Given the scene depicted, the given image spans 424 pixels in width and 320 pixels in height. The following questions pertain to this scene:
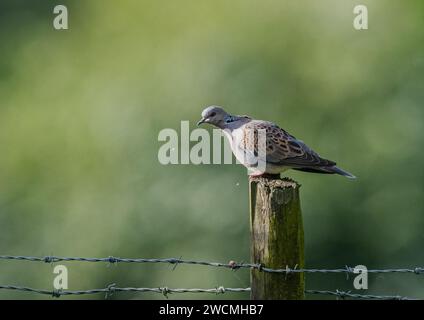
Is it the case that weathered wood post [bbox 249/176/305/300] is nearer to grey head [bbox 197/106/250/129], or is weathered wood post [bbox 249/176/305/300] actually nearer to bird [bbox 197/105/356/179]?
bird [bbox 197/105/356/179]

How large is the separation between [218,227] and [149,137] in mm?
2130

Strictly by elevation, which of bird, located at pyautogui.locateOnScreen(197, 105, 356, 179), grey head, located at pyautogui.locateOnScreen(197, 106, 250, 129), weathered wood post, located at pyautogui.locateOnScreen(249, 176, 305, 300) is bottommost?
weathered wood post, located at pyautogui.locateOnScreen(249, 176, 305, 300)

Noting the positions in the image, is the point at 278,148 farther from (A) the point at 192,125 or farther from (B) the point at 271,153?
(A) the point at 192,125

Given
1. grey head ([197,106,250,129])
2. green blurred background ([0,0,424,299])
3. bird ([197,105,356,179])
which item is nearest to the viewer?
bird ([197,105,356,179])

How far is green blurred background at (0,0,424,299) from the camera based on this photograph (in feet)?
44.0

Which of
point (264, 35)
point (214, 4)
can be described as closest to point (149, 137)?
point (264, 35)

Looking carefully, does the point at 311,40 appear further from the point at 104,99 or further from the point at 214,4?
the point at 104,99

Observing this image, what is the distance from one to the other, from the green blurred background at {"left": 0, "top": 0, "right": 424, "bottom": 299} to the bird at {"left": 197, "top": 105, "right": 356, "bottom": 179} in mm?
4301

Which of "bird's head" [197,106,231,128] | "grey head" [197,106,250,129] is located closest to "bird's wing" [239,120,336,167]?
"grey head" [197,106,250,129]

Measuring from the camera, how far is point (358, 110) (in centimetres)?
1519

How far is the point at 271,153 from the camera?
7.80 m

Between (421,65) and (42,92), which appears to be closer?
(421,65)

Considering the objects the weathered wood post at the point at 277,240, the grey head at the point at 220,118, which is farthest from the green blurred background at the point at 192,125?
the weathered wood post at the point at 277,240

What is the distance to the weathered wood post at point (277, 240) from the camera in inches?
209
